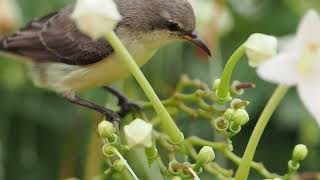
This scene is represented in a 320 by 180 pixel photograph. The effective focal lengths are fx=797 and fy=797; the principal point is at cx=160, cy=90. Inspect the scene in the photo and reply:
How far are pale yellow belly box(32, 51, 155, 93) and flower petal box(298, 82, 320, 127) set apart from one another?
110 centimetres

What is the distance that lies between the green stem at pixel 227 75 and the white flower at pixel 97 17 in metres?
0.28

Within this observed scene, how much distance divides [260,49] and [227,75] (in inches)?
6.5

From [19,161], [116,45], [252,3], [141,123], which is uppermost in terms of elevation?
[116,45]

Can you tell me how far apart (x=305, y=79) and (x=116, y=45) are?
34 centimetres

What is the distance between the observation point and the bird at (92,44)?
7.42ft

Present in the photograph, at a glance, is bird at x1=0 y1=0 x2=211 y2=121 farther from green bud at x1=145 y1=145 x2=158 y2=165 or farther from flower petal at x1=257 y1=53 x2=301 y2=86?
flower petal at x1=257 y1=53 x2=301 y2=86

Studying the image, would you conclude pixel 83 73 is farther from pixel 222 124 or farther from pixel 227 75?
pixel 227 75

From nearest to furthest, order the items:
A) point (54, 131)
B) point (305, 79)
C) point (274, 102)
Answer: point (305, 79) → point (274, 102) → point (54, 131)

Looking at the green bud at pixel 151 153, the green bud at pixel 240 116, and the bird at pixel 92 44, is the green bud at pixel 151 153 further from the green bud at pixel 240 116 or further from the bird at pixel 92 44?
the bird at pixel 92 44

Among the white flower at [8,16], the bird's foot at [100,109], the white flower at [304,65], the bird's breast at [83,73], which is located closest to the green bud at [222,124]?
the white flower at [304,65]

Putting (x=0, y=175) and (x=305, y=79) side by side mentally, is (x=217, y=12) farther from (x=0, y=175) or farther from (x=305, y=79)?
(x=305, y=79)

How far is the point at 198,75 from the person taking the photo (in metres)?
3.02

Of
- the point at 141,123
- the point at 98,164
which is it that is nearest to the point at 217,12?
the point at 98,164

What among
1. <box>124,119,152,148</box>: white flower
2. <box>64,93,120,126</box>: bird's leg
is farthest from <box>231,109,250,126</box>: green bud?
<box>64,93,120,126</box>: bird's leg
